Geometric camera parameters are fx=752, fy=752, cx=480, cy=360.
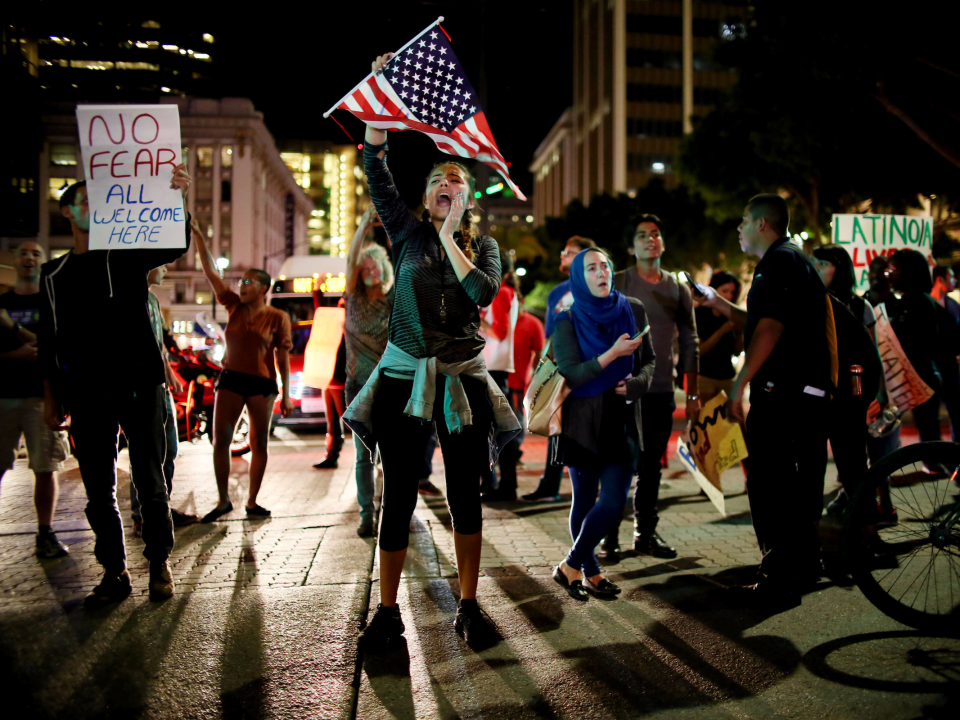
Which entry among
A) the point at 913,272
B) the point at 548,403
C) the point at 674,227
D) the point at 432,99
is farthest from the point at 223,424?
the point at 674,227

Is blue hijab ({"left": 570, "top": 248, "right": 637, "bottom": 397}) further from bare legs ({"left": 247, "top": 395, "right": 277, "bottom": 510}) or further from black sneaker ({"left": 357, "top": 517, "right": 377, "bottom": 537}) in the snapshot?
bare legs ({"left": 247, "top": 395, "right": 277, "bottom": 510})

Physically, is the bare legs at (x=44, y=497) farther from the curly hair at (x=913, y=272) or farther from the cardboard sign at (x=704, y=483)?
the curly hair at (x=913, y=272)

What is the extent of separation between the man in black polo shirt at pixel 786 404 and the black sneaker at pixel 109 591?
3159 mm

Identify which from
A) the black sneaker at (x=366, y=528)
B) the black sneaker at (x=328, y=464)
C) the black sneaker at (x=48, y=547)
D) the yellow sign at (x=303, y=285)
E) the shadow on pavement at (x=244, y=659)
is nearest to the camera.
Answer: the shadow on pavement at (x=244, y=659)

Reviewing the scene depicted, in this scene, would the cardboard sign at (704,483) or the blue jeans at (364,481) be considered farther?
the blue jeans at (364,481)

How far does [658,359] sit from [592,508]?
1.37m

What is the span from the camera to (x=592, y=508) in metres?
3.95

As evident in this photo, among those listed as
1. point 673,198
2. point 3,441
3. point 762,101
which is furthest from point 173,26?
point 3,441

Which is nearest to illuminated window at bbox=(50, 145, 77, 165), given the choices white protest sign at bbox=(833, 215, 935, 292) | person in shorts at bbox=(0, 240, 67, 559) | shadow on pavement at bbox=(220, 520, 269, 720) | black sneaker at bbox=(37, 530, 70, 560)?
person in shorts at bbox=(0, 240, 67, 559)

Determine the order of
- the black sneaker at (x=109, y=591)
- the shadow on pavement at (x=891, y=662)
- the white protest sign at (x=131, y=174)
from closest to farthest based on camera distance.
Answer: the shadow on pavement at (x=891, y=662) < the black sneaker at (x=109, y=591) < the white protest sign at (x=131, y=174)

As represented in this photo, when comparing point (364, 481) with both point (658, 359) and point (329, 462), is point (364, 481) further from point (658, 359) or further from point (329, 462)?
point (329, 462)

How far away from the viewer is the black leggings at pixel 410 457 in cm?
326

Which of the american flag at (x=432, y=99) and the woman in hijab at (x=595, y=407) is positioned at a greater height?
the american flag at (x=432, y=99)

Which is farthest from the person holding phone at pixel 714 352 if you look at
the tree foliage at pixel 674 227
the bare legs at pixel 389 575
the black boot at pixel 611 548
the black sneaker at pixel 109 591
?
the tree foliage at pixel 674 227
